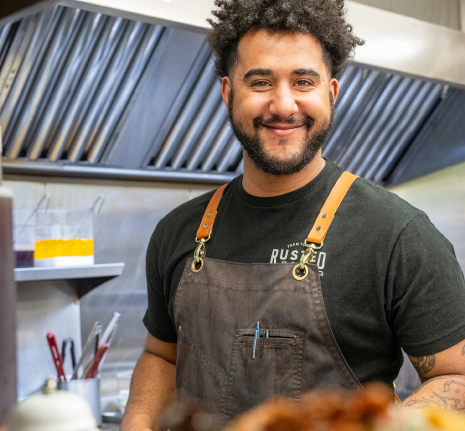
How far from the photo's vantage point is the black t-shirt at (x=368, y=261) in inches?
44.4

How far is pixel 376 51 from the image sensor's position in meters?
2.16

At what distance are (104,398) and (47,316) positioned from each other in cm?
44

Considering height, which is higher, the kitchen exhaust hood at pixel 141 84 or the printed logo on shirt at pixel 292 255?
the kitchen exhaust hood at pixel 141 84

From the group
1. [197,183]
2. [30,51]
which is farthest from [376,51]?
[30,51]

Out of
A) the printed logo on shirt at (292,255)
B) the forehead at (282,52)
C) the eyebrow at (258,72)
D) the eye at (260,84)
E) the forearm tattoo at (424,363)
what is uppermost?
the forehead at (282,52)

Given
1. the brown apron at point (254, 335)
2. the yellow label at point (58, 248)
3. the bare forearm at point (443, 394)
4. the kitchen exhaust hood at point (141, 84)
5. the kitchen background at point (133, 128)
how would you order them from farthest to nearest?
1. the yellow label at point (58, 248)
2. the kitchen background at point (133, 128)
3. the kitchen exhaust hood at point (141, 84)
4. the brown apron at point (254, 335)
5. the bare forearm at point (443, 394)

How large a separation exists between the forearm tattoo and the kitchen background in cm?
116

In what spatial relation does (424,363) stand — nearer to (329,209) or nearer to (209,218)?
(329,209)

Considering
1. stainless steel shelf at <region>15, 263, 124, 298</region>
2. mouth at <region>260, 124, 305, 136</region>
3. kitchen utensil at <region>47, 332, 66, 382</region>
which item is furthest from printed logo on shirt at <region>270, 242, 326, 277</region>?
kitchen utensil at <region>47, 332, 66, 382</region>

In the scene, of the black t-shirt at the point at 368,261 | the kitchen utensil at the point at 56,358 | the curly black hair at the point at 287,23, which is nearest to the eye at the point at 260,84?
the curly black hair at the point at 287,23

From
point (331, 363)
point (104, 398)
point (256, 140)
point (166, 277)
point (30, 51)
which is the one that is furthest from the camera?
point (104, 398)

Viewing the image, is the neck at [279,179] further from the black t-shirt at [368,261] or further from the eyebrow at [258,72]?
the eyebrow at [258,72]

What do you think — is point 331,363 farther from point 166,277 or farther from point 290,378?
point 166,277

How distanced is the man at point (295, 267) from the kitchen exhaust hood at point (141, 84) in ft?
1.68
